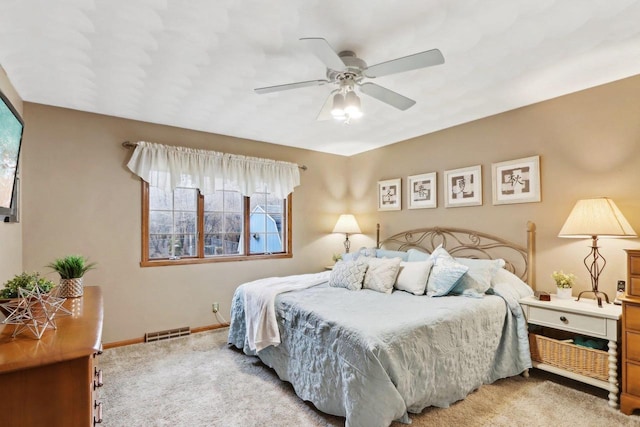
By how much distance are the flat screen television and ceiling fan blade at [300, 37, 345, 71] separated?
5.52 ft

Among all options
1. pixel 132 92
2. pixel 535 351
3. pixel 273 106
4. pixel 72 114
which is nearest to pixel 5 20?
pixel 132 92

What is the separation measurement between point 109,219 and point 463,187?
3914mm

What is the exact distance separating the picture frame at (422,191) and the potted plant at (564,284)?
5.00ft

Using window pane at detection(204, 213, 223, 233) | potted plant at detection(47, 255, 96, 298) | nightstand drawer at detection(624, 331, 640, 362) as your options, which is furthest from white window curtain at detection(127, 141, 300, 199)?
nightstand drawer at detection(624, 331, 640, 362)

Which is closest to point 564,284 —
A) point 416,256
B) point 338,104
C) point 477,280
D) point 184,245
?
point 477,280

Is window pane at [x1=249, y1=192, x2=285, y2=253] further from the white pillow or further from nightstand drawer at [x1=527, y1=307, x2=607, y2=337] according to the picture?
nightstand drawer at [x1=527, y1=307, x2=607, y2=337]

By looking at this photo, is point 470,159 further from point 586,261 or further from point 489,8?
point 489,8

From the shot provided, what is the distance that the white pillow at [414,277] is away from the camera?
2984 mm

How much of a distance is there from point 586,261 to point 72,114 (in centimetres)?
502

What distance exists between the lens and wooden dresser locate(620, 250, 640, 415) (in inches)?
84.4

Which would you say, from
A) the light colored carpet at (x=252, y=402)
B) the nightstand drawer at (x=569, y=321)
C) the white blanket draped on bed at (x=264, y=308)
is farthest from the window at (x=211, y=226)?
the nightstand drawer at (x=569, y=321)

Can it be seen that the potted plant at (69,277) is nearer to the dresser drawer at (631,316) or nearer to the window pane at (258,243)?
the window pane at (258,243)

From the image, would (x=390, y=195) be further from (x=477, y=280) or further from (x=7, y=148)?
(x=7, y=148)

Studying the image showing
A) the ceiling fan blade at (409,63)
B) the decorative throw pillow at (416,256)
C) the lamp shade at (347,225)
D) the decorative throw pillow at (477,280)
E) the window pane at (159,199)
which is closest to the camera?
the ceiling fan blade at (409,63)
